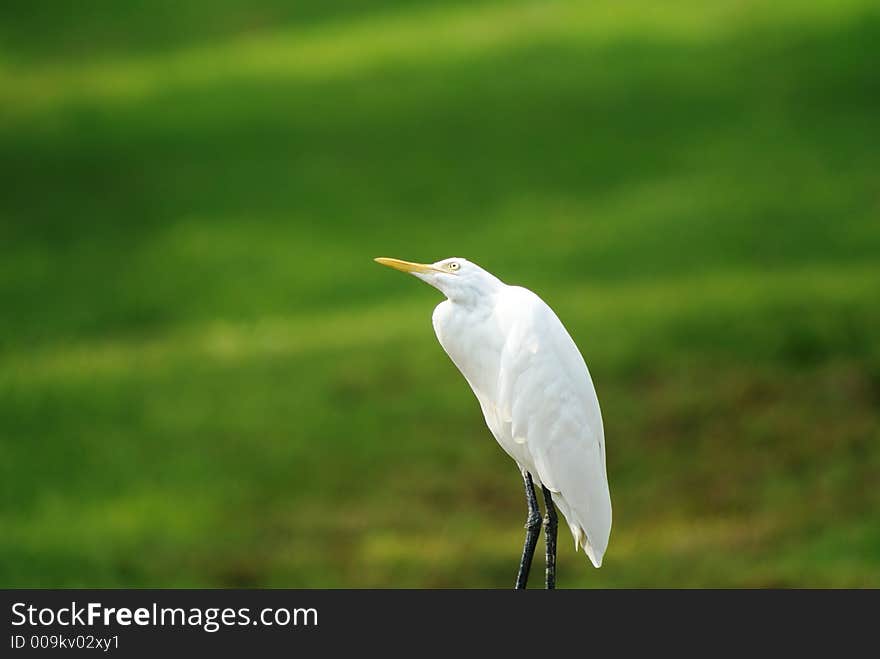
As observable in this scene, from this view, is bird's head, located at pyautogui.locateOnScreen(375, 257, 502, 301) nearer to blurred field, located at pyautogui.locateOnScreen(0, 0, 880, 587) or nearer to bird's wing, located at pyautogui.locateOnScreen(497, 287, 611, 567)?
bird's wing, located at pyautogui.locateOnScreen(497, 287, 611, 567)

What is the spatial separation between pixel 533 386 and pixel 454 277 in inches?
8.7

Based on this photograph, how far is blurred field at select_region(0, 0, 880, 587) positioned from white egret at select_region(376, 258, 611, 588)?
250cm

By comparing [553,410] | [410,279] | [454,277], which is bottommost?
[553,410]

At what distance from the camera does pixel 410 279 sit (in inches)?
226

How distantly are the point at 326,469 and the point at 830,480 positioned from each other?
2056 mm

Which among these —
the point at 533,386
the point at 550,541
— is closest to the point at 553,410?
the point at 533,386

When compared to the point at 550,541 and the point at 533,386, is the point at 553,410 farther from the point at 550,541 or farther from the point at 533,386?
the point at 550,541

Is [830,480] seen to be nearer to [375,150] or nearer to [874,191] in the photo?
[874,191]

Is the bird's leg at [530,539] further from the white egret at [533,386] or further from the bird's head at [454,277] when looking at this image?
the bird's head at [454,277]

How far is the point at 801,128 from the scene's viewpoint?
616 cm

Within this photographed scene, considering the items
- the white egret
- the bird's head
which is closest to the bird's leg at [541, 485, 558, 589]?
the white egret

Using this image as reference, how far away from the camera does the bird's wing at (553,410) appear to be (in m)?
1.92

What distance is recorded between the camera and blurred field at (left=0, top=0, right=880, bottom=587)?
15.3 ft

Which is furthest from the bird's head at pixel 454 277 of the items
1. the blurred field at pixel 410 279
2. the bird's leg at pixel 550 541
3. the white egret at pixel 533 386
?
the blurred field at pixel 410 279
